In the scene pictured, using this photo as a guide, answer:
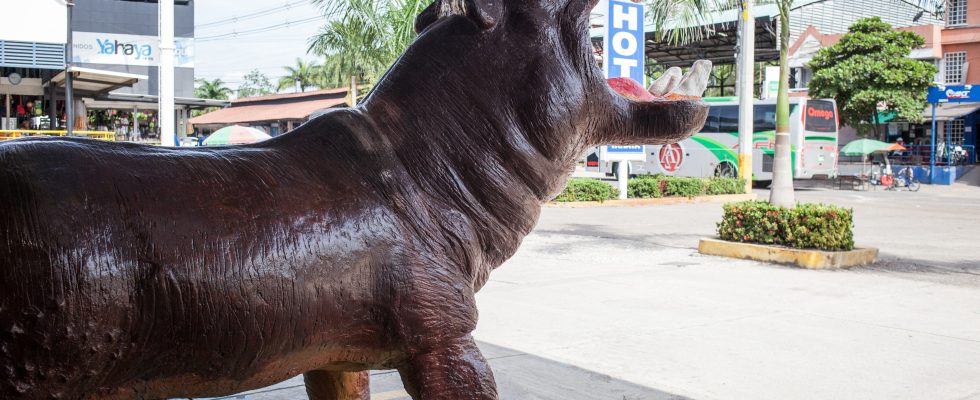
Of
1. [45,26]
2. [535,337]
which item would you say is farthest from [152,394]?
[45,26]

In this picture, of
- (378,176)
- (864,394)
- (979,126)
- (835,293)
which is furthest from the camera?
(979,126)

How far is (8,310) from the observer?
1497 mm

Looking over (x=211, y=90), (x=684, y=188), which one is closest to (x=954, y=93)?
(x=684, y=188)

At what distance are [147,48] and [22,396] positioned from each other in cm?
2638

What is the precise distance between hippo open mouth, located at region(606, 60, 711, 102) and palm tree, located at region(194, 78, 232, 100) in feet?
233

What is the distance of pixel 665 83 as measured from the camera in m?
2.38

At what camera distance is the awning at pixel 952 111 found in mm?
33844

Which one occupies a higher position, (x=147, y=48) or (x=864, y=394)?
(x=147, y=48)

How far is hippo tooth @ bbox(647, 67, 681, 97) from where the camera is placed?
2.36 meters

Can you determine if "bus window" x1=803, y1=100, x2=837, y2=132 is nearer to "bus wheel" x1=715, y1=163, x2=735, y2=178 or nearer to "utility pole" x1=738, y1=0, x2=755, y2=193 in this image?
"bus wheel" x1=715, y1=163, x2=735, y2=178

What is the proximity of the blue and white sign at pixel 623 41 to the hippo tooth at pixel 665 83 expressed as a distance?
14.2m

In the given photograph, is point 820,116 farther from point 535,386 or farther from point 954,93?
point 535,386

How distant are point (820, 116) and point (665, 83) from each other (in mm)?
26454

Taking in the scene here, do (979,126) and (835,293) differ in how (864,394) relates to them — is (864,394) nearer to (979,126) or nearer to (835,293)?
(835,293)
